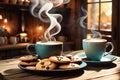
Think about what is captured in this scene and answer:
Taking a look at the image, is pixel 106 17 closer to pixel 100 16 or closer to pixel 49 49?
pixel 100 16

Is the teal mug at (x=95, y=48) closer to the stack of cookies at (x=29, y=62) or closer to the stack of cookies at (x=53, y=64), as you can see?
the stack of cookies at (x=53, y=64)

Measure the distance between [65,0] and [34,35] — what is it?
0.79 m

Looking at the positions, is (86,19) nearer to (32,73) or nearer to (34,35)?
(34,35)

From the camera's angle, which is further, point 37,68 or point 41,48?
point 41,48

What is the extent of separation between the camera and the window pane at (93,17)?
3.34m

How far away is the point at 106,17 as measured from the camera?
3.18m

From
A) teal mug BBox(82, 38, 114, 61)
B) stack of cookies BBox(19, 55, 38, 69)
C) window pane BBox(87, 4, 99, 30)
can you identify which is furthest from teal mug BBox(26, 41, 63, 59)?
window pane BBox(87, 4, 99, 30)

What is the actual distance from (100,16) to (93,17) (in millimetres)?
148

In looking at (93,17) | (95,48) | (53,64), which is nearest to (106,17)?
(93,17)

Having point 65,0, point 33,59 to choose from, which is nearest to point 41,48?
point 33,59

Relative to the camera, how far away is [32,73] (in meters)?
1.08

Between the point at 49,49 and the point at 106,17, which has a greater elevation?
the point at 106,17

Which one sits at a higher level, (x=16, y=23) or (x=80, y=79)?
(x=16, y=23)

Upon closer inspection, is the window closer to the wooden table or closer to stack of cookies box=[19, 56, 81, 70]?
the wooden table
